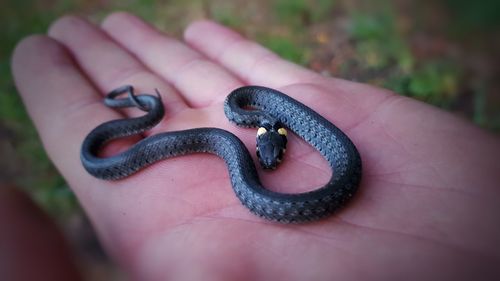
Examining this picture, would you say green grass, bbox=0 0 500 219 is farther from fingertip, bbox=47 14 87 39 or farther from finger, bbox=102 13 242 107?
finger, bbox=102 13 242 107

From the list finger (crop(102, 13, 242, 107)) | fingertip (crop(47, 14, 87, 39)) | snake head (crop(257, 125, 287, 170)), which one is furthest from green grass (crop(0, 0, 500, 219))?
snake head (crop(257, 125, 287, 170))

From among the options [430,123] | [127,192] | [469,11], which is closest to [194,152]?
[127,192]

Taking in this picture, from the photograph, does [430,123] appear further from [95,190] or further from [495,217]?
[95,190]

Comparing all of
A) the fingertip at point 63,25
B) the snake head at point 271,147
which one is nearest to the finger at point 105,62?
the fingertip at point 63,25

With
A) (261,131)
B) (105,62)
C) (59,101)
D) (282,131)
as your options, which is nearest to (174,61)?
(105,62)

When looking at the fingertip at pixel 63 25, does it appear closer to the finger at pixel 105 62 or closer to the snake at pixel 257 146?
the finger at pixel 105 62
